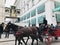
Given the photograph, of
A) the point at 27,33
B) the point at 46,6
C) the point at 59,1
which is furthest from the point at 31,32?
the point at 59,1

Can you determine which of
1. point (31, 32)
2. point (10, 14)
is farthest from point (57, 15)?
point (10, 14)

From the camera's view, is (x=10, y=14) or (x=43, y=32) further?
(x=10, y=14)

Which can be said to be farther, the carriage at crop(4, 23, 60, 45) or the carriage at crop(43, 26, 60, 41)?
the carriage at crop(43, 26, 60, 41)

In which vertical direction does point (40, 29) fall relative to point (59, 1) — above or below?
below

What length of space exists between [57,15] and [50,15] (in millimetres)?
1093

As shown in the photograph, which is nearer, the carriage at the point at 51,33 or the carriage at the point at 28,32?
the carriage at the point at 28,32

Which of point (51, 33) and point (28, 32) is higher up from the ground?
point (28, 32)

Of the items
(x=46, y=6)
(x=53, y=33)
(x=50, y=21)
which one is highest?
(x=46, y=6)

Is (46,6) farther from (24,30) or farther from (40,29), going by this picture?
(24,30)

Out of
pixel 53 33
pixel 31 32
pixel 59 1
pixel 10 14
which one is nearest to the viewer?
pixel 31 32

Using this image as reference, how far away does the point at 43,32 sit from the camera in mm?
8578

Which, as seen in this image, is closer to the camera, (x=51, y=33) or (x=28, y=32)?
(x=28, y=32)

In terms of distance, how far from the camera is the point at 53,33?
27.6 feet

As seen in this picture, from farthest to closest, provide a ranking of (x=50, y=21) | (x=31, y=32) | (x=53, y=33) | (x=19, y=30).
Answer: (x=50, y=21) < (x=53, y=33) < (x=31, y=32) < (x=19, y=30)
